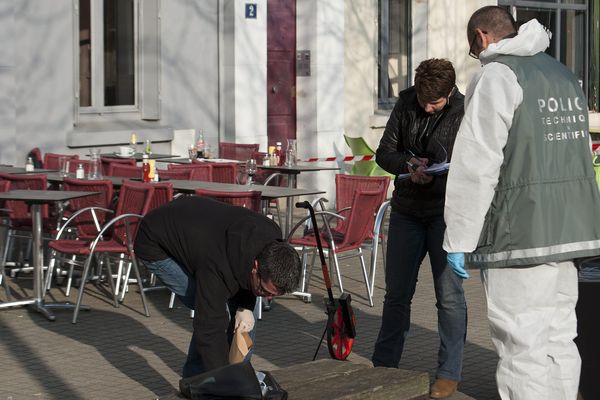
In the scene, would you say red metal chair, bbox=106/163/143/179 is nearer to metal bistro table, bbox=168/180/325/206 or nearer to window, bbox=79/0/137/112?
metal bistro table, bbox=168/180/325/206

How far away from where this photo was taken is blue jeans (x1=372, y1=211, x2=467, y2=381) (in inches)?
293

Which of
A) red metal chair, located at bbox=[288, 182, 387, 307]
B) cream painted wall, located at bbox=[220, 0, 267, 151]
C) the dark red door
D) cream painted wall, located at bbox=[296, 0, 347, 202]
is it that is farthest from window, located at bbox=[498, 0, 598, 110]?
red metal chair, located at bbox=[288, 182, 387, 307]

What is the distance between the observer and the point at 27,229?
11273mm

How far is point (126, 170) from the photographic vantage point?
1245cm

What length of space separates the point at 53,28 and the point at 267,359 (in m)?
6.91

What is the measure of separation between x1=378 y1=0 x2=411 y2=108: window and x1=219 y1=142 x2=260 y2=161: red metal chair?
472 cm

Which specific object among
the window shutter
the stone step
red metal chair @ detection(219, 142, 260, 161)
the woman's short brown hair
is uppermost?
the window shutter

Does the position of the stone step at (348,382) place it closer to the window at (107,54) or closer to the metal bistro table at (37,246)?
the metal bistro table at (37,246)

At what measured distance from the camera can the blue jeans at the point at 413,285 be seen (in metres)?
7.43

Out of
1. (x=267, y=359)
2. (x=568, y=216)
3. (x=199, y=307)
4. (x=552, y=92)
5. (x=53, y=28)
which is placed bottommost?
(x=267, y=359)

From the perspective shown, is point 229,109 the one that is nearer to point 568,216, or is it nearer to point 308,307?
point 308,307

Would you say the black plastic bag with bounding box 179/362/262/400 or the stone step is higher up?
the black plastic bag with bounding box 179/362/262/400

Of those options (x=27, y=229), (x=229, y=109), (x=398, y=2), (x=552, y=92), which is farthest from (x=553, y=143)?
(x=398, y=2)

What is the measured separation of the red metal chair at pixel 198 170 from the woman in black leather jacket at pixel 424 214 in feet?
15.4
